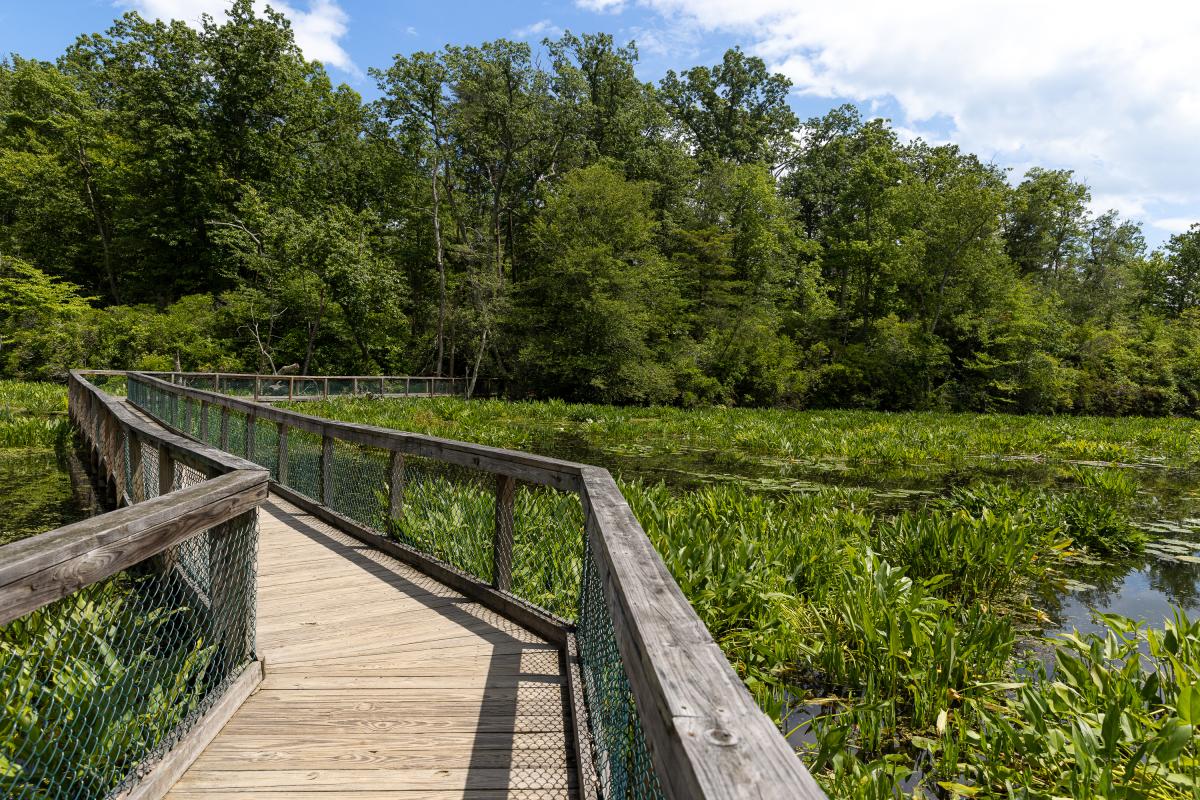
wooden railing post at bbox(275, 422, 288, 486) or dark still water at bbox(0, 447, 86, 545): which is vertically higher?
wooden railing post at bbox(275, 422, 288, 486)

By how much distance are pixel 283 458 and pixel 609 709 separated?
20.9 ft

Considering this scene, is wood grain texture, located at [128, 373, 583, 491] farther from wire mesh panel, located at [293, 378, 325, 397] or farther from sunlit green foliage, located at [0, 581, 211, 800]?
wire mesh panel, located at [293, 378, 325, 397]

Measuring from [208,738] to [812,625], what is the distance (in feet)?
12.2

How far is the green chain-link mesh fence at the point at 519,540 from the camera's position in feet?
6.78

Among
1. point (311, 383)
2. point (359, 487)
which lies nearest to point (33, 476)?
point (359, 487)

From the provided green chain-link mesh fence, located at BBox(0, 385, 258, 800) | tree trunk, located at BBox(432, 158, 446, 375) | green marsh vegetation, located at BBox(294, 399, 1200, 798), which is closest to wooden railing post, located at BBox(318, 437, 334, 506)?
green marsh vegetation, located at BBox(294, 399, 1200, 798)

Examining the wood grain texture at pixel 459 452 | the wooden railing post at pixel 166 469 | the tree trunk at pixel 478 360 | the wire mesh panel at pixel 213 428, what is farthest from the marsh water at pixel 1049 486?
the tree trunk at pixel 478 360

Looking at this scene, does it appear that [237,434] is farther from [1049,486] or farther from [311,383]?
[311,383]

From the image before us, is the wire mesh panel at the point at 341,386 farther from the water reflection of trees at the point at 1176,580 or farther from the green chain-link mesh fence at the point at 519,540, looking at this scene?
the water reflection of trees at the point at 1176,580

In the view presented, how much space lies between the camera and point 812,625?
457cm

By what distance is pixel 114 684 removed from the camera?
2191mm

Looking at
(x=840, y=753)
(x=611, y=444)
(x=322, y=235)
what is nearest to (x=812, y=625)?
(x=840, y=753)

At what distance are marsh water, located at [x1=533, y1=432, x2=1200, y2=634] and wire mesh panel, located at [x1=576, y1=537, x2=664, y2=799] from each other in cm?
355

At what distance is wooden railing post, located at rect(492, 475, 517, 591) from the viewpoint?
3852mm
